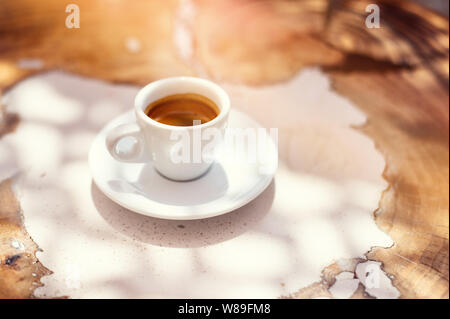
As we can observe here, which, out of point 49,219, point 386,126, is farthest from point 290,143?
point 49,219

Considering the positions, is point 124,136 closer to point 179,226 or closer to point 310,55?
point 179,226

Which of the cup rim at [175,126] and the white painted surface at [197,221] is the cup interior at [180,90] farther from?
the white painted surface at [197,221]

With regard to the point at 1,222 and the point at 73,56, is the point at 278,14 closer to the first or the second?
the point at 73,56

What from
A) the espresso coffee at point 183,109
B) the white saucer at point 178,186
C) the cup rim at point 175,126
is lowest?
the white saucer at point 178,186

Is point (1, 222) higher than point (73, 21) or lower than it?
lower

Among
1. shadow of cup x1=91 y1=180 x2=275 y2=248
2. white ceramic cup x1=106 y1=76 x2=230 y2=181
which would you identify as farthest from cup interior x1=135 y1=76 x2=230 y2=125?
shadow of cup x1=91 y1=180 x2=275 y2=248

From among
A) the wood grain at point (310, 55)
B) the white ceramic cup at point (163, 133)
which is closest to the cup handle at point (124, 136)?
the white ceramic cup at point (163, 133)
